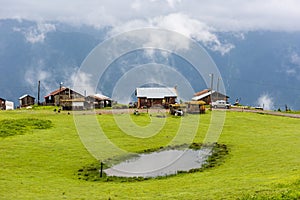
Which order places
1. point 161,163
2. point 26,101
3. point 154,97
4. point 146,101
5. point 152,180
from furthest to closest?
point 26,101 → point 146,101 → point 154,97 → point 161,163 → point 152,180

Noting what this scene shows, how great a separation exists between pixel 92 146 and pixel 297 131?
27.2m

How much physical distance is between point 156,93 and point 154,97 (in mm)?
2763

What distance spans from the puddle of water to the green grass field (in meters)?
2.48

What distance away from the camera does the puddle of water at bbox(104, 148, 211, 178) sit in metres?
32.8

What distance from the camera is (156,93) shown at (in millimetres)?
89812

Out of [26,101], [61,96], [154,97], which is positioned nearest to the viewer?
[154,97]

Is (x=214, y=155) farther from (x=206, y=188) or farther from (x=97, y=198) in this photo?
(x=97, y=198)

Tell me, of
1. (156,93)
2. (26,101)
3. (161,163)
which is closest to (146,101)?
(156,93)

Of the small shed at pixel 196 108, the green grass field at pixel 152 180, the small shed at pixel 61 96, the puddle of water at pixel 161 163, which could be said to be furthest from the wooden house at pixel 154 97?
the puddle of water at pixel 161 163

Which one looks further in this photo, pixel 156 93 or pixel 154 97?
pixel 156 93

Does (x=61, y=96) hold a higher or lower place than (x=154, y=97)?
higher

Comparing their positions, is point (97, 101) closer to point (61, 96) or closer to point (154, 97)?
point (61, 96)

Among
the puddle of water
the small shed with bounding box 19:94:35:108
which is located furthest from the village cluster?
the puddle of water

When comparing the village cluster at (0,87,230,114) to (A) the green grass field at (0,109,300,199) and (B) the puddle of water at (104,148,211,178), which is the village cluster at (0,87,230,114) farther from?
(B) the puddle of water at (104,148,211,178)
